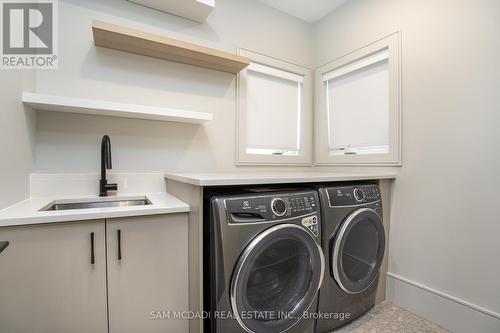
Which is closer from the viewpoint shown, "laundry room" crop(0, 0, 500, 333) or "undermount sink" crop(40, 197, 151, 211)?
"laundry room" crop(0, 0, 500, 333)

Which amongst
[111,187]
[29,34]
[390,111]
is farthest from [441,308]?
[29,34]

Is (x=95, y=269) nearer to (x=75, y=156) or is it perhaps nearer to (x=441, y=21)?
(x=75, y=156)

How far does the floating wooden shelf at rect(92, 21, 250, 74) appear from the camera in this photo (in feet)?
4.78

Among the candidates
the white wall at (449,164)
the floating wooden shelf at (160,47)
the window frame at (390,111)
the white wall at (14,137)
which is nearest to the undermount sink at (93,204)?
the white wall at (14,137)

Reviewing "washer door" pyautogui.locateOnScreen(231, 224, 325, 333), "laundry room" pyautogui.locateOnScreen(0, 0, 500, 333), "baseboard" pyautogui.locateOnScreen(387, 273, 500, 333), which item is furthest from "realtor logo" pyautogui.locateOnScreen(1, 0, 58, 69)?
"baseboard" pyautogui.locateOnScreen(387, 273, 500, 333)

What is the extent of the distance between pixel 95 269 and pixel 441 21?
8.23ft

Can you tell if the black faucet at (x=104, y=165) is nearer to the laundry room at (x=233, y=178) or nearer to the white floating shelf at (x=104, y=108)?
the laundry room at (x=233, y=178)

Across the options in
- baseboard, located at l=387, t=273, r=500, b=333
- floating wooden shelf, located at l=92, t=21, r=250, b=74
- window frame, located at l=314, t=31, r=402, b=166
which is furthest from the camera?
window frame, located at l=314, t=31, r=402, b=166

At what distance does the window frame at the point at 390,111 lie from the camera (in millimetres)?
1775

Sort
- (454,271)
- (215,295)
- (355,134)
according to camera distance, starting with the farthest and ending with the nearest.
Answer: (355,134)
(454,271)
(215,295)

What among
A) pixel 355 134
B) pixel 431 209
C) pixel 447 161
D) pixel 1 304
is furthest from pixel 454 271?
pixel 1 304

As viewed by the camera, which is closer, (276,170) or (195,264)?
(195,264)

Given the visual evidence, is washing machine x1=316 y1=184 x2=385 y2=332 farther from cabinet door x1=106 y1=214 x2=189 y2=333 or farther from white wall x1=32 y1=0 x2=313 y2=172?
white wall x1=32 y1=0 x2=313 y2=172

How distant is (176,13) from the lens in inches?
72.1
